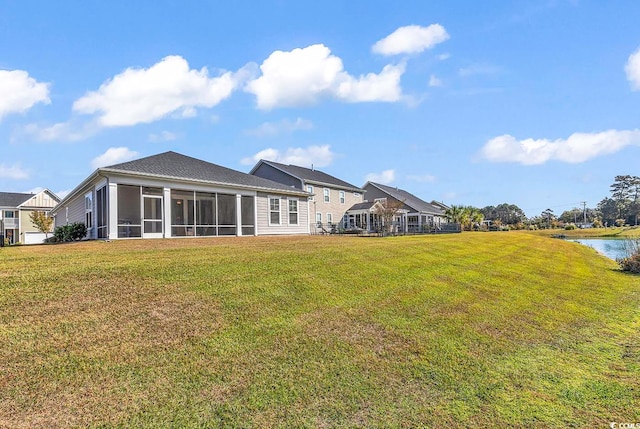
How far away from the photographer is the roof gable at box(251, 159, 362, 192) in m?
31.7

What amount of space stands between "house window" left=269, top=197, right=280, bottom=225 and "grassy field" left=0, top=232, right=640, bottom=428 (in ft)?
41.9

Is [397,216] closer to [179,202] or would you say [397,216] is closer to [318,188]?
[318,188]

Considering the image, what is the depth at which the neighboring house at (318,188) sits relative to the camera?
1237 inches

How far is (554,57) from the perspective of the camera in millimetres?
14914

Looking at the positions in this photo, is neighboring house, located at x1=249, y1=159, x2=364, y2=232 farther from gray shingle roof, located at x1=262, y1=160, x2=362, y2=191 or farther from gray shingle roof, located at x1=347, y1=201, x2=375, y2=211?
gray shingle roof, located at x1=347, y1=201, x2=375, y2=211

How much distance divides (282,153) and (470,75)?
23.9m

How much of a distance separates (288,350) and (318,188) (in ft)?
93.0

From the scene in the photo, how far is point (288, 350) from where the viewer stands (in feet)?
16.0

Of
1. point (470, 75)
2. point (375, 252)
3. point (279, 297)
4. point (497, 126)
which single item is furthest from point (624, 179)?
point (279, 297)

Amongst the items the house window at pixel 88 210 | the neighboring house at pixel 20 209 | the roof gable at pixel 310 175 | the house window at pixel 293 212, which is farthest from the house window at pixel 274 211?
the neighboring house at pixel 20 209

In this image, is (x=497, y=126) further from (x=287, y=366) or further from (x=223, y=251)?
(x=287, y=366)

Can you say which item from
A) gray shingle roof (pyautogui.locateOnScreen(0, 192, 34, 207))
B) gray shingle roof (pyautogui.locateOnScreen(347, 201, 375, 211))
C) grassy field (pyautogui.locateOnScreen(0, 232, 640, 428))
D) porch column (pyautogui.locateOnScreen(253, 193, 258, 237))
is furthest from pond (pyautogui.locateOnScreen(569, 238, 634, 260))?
gray shingle roof (pyautogui.locateOnScreen(0, 192, 34, 207))

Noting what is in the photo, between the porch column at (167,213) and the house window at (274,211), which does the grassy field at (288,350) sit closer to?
the porch column at (167,213)

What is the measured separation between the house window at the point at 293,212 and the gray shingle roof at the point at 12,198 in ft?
112
